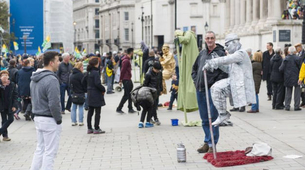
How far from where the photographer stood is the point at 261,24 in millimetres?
38125

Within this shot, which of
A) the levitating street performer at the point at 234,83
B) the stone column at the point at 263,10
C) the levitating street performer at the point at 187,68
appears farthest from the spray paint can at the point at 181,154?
the stone column at the point at 263,10

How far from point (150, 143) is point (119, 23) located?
10963 centimetres

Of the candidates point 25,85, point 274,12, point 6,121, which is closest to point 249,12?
point 274,12

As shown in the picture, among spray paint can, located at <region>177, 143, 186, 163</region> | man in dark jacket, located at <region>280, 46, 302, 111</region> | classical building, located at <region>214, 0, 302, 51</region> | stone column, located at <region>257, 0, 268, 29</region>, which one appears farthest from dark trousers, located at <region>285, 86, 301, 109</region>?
stone column, located at <region>257, 0, 268, 29</region>

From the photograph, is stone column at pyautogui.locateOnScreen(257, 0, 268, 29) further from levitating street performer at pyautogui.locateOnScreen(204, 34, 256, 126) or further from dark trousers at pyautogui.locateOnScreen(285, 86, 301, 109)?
levitating street performer at pyautogui.locateOnScreen(204, 34, 256, 126)

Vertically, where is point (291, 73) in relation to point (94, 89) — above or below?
above

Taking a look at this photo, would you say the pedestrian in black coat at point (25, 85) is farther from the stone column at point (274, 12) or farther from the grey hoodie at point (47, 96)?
the stone column at point (274, 12)

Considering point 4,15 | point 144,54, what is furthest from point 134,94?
point 4,15

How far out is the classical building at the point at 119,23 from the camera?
388 ft

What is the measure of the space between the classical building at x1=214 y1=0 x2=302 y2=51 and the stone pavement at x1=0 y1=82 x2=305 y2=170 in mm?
15285

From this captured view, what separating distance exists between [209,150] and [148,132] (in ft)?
10.9

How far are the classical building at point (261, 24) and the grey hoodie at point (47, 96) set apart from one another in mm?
24452

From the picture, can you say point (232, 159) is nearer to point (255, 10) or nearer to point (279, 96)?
point (279, 96)

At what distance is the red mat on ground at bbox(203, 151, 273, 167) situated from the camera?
900cm
